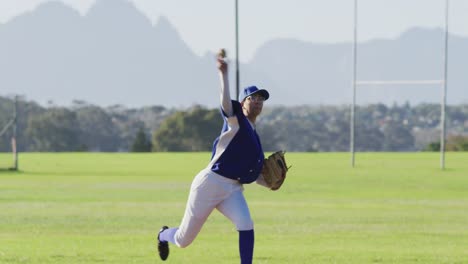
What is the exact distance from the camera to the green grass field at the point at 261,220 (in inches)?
577

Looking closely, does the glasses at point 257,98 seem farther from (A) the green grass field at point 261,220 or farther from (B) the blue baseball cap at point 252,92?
(A) the green grass field at point 261,220

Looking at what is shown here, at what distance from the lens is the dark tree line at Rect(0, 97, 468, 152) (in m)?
95.2

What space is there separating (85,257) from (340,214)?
9549 mm

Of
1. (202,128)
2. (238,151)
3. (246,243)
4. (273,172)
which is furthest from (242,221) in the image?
(202,128)

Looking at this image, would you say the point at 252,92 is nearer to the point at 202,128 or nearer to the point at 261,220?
the point at 261,220

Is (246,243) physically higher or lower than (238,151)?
lower

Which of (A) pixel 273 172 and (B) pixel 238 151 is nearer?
(B) pixel 238 151

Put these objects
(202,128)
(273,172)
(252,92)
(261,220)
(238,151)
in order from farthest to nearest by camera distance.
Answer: (202,128) < (261,220) < (273,172) < (238,151) < (252,92)

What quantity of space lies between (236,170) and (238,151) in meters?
0.18

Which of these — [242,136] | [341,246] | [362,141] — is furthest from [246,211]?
[362,141]

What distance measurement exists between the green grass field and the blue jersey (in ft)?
9.86

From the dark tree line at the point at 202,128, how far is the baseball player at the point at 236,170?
6967cm

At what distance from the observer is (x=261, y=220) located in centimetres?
2108

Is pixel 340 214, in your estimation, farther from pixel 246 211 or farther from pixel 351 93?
pixel 351 93
